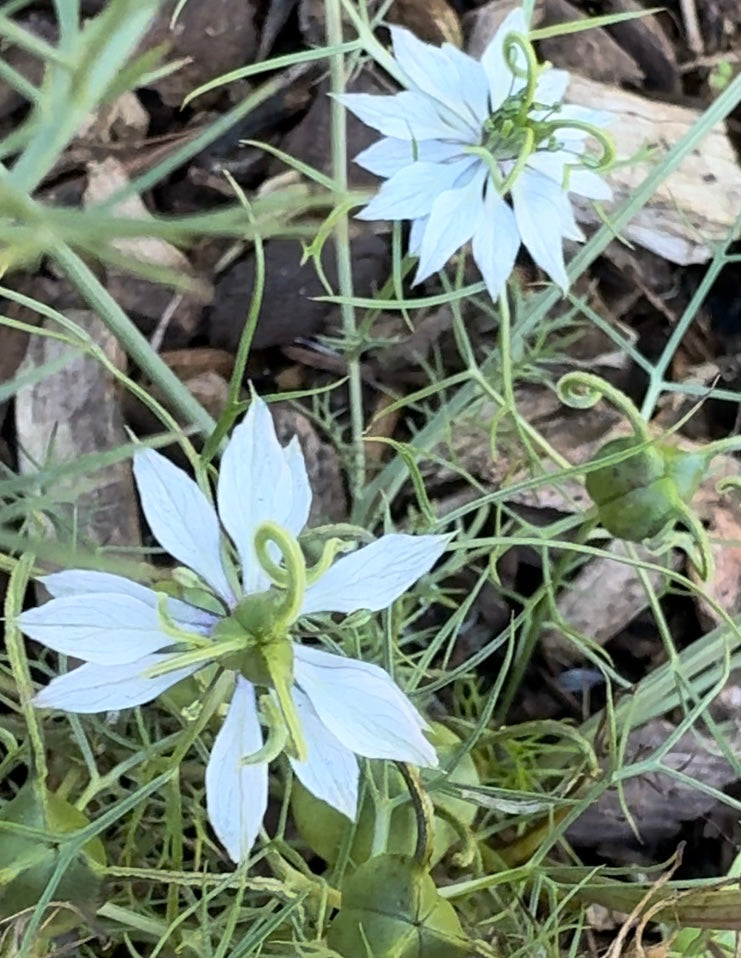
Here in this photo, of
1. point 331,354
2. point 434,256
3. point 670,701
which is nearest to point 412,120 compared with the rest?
point 434,256

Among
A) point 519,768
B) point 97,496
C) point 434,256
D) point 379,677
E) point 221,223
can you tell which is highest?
point 221,223

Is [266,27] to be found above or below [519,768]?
above

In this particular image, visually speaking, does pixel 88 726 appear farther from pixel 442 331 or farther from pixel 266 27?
pixel 266 27

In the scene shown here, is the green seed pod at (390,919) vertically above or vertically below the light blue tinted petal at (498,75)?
below

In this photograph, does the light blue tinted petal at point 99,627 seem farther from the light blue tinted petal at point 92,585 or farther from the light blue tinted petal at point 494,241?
the light blue tinted petal at point 494,241

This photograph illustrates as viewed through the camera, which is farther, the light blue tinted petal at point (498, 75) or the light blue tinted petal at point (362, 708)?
the light blue tinted petal at point (498, 75)

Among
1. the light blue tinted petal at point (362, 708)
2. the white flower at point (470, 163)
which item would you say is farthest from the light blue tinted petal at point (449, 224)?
the light blue tinted petal at point (362, 708)

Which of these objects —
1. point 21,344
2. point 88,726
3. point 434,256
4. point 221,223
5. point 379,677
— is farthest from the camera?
point 21,344

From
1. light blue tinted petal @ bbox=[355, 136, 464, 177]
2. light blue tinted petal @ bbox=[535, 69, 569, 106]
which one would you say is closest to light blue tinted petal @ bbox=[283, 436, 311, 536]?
light blue tinted petal @ bbox=[355, 136, 464, 177]
